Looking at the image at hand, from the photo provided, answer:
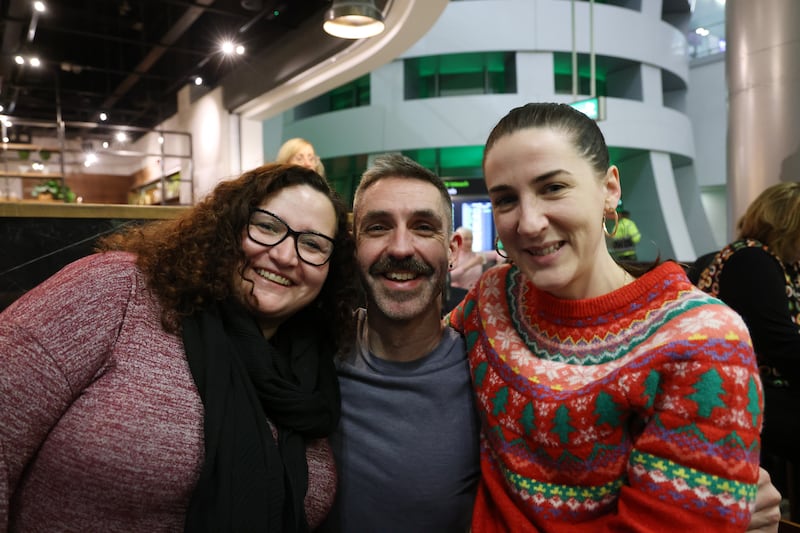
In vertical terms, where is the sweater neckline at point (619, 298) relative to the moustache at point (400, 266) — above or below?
below

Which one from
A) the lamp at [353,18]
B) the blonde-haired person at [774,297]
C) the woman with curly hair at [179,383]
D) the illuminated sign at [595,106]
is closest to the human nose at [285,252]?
the woman with curly hair at [179,383]

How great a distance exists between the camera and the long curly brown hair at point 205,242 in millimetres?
1456

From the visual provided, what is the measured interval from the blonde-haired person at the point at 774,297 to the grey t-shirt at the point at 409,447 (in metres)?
1.58

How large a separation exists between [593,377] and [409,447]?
0.64 m

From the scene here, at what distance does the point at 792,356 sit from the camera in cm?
250

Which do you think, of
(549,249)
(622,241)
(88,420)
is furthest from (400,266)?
(622,241)

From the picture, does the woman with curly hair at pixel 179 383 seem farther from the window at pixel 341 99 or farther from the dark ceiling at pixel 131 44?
the window at pixel 341 99

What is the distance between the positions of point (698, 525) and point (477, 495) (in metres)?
0.66

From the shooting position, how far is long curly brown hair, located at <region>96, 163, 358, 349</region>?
1456 mm

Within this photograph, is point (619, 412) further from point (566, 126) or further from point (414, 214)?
point (414, 214)

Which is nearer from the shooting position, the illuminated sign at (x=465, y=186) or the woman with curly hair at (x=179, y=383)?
the woman with curly hair at (x=179, y=383)

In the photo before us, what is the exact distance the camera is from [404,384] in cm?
177

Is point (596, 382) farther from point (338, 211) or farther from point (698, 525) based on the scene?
point (338, 211)

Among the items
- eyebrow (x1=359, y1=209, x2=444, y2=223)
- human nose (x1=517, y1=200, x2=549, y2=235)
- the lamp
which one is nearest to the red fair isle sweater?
human nose (x1=517, y1=200, x2=549, y2=235)
